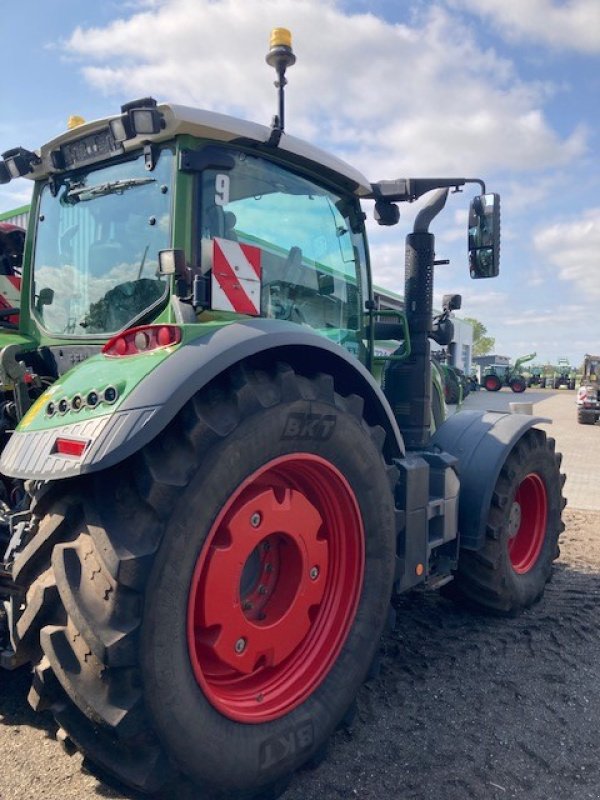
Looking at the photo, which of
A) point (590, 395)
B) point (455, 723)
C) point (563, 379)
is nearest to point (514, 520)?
point (455, 723)

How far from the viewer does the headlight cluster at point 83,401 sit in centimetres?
191

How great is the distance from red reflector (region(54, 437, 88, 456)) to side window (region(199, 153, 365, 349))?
937 mm

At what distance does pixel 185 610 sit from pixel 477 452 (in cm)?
227

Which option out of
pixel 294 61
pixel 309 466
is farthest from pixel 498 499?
pixel 294 61

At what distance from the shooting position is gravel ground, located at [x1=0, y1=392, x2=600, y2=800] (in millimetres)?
2254

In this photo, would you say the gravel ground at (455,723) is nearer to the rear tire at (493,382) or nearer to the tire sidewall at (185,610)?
the tire sidewall at (185,610)

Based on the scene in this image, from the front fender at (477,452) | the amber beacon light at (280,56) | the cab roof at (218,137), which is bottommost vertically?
the front fender at (477,452)

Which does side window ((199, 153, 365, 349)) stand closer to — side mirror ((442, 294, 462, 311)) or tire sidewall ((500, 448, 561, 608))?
side mirror ((442, 294, 462, 311))

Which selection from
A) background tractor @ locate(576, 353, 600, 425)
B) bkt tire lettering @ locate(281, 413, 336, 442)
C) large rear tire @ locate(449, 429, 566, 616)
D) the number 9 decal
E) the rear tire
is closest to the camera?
bkt tire lettering @ locate(281, 413, 336, 442)

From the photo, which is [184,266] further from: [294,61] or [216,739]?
[216,739]

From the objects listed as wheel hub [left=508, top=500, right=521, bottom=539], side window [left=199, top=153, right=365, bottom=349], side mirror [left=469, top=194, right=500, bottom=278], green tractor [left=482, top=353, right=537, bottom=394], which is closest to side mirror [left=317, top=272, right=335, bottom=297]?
side window [left=199, top=153, right=365, bottom=349]

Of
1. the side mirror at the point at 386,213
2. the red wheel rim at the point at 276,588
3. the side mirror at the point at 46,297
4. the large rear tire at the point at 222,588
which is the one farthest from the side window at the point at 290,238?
the side mirror at the point at 46,297

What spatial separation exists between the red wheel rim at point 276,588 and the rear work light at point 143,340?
51 centimetres

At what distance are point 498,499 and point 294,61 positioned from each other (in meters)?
2.52
